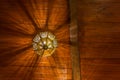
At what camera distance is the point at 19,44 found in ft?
12.7

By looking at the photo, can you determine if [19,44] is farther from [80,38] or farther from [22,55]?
[80,38]

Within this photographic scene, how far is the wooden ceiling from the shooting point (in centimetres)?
378

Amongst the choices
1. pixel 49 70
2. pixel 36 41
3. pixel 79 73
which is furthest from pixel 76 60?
pixel 36 41

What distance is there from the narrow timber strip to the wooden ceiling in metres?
0.08

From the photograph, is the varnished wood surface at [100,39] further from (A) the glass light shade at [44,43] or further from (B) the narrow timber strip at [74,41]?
(A) the glass light shade at [44,43]

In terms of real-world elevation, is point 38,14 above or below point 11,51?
above

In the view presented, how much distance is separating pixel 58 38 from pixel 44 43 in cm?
45

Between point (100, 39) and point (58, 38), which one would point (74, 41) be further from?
point (100, 39)

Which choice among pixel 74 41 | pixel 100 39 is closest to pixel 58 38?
pixel 74 41

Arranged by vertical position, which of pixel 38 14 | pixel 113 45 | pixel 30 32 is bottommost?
pixel 113 45

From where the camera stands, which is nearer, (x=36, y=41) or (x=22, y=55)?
(x=36, y=41)

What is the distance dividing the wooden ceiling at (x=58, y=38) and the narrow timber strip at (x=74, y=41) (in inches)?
3.3

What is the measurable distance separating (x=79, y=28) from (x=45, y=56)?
812 mm

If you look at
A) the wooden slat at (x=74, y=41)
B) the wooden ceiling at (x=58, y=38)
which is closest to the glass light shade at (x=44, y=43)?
the wooden ceiling at (x=58, y=38)
